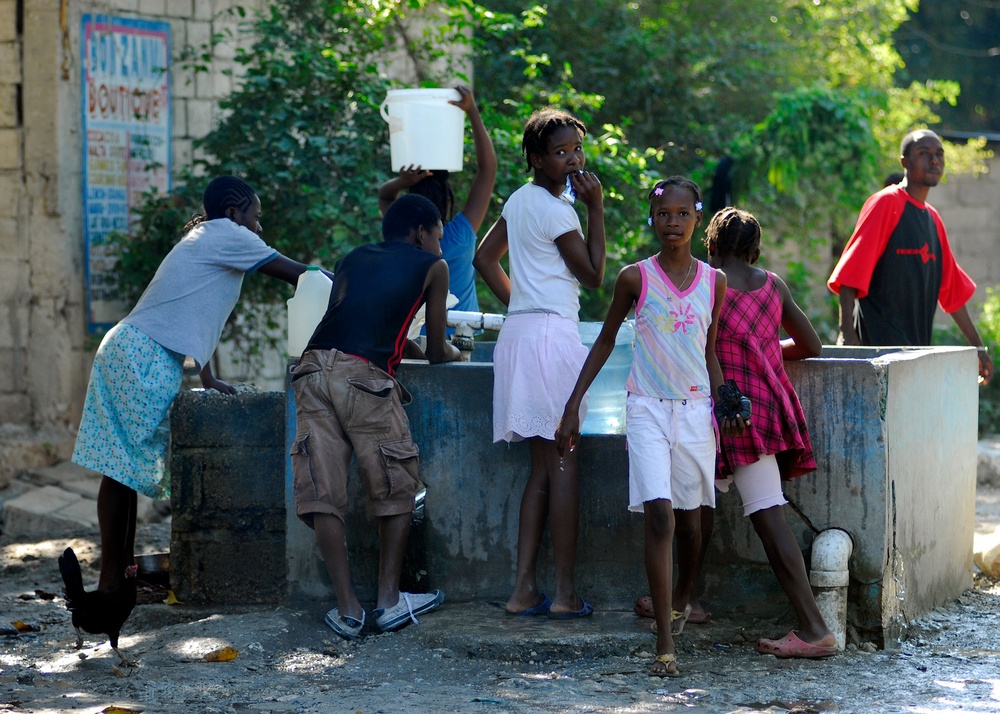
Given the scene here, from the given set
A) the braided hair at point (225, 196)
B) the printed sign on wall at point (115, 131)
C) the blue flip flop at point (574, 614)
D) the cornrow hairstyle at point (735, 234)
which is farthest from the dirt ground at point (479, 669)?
the printed sign on wall at point (115, 131)

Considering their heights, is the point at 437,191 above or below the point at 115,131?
below

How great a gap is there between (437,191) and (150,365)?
139 centimetres

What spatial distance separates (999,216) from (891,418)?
33.5ft

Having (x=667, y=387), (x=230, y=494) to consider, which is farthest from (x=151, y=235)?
(x=667, y=387)

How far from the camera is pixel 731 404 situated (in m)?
3.88

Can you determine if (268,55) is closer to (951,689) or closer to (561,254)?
(561,254)

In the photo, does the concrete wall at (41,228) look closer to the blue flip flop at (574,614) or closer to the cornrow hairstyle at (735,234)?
the cornrow hairstyle at (735,234)

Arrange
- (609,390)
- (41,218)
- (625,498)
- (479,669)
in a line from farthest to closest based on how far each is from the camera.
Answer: (41,218), (609,390), (625,498), (479,669)

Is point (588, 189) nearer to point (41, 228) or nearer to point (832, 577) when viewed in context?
point (832, 577)

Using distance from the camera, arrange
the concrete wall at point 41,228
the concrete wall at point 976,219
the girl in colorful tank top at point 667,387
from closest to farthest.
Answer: the girl in colorful tank top at point 667,387, the concrete wall at point 41,228, the concrete wall at point 976,219

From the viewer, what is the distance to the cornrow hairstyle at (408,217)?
174 inches

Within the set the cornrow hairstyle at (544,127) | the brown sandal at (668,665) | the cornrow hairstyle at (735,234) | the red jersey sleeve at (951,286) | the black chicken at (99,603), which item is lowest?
the brown sandal at (668,665)

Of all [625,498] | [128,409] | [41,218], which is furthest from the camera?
[41,218]

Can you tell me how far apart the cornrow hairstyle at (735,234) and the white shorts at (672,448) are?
1.87 ft
